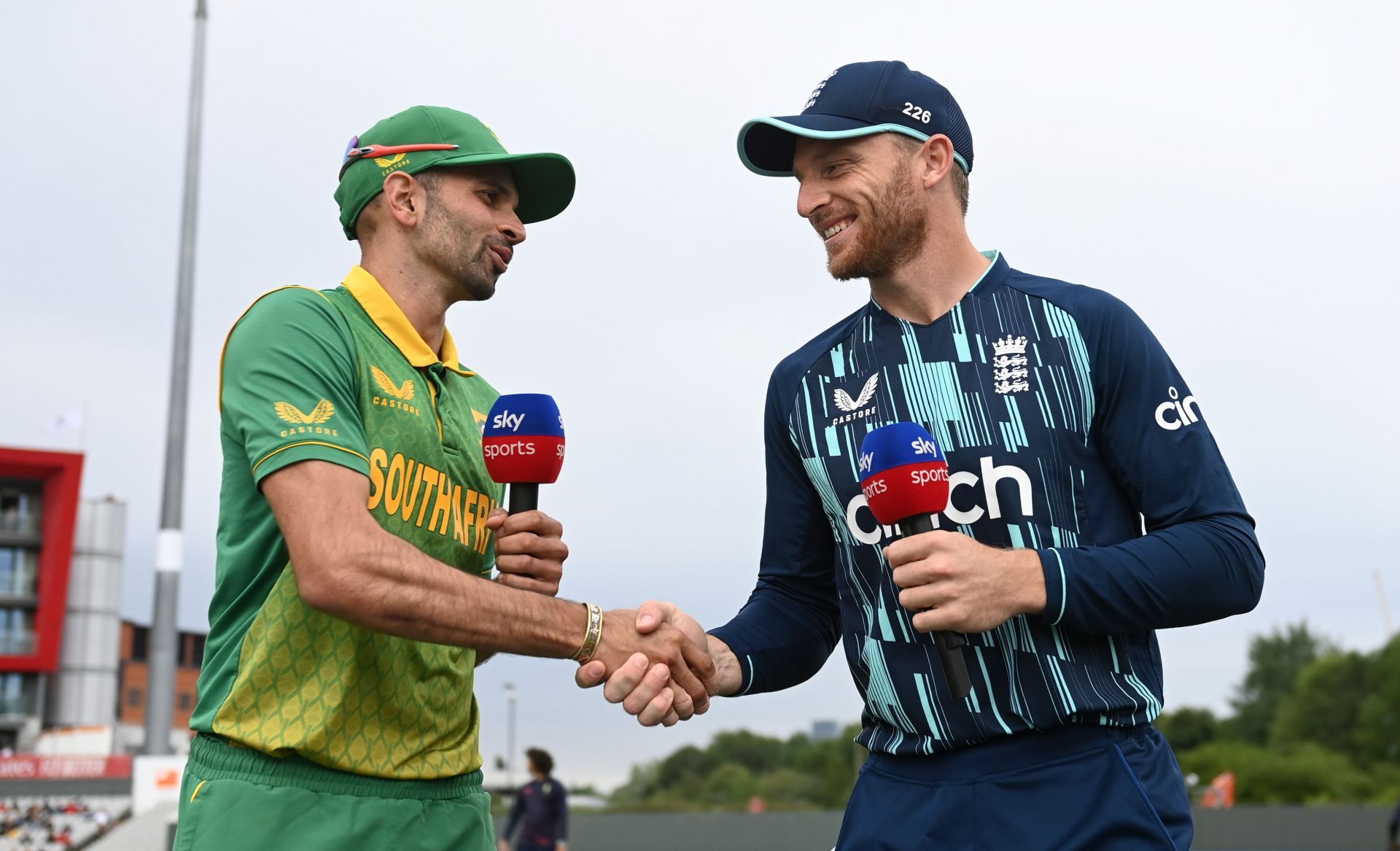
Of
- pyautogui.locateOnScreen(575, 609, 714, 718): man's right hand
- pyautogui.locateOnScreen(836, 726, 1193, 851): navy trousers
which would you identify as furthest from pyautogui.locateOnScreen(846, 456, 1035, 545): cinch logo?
pyautogui.locateOnScreen(575, 609, 714, 718): man's right hand

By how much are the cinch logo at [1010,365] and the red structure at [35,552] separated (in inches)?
2249

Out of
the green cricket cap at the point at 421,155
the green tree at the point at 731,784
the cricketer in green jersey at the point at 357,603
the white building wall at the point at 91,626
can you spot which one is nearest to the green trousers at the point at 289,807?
the cricketer in green jersey at the point at 357,603

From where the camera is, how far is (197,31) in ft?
59.2

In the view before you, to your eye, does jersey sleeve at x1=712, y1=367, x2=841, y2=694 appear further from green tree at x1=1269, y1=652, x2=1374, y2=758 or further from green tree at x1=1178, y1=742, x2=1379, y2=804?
green tree at x1=1269, y1=652, x2=1374, y2=758

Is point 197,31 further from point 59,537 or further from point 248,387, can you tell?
point 59,537

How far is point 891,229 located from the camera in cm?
324

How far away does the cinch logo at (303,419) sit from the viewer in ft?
9.46

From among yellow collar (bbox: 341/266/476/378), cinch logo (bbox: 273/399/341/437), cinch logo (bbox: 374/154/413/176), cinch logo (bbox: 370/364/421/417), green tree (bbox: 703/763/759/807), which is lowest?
green tree (bbox: 703/763/759/807)

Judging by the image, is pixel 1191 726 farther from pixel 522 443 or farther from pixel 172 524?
pixel 522 443

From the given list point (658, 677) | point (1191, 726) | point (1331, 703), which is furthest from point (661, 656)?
point (1191, 726)

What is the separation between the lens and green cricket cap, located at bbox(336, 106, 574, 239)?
3686 millimetres

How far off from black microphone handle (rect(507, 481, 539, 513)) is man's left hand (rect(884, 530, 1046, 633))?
42.1 inches

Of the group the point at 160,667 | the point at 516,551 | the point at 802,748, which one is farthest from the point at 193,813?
the point at 802,748

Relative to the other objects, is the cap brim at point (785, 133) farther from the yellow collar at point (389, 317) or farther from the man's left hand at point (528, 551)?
the man's left hand at point (528, 551)
